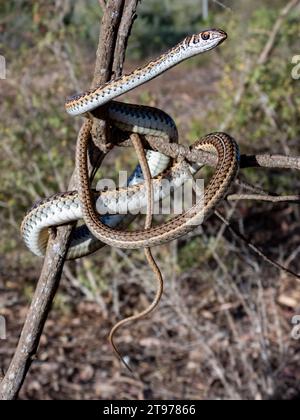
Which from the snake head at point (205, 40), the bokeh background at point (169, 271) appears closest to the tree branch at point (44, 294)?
the snake head at point (205, 40)

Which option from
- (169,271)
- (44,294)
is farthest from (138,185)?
(169,271)

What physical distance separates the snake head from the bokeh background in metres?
2.49

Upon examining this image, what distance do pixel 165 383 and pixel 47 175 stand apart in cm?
217

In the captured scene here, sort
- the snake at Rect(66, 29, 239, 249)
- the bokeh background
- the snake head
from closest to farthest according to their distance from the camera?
1. the snake at Rect(66, 29, 239, 249)
2. the snake head
3. the bokeh background

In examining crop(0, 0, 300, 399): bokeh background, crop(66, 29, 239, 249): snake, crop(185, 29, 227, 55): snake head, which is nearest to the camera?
crop(66, 29, 239, 249): snake

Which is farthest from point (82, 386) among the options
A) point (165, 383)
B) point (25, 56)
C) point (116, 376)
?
point (25, 56)

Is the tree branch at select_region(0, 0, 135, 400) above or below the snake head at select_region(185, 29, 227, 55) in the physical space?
below

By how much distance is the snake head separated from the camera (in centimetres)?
256

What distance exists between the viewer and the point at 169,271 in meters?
5.66

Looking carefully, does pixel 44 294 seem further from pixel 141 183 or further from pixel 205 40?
pixel 205 40

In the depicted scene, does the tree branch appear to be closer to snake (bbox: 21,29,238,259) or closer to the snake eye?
snake (bbox: 21,29,238,259)

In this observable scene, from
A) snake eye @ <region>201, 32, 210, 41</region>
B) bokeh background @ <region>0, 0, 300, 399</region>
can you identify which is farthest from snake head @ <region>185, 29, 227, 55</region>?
bokeh background @ <region>0, 0, 300, 399</region>

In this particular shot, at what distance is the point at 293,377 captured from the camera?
5.55 m

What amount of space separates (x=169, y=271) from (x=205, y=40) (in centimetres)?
324
